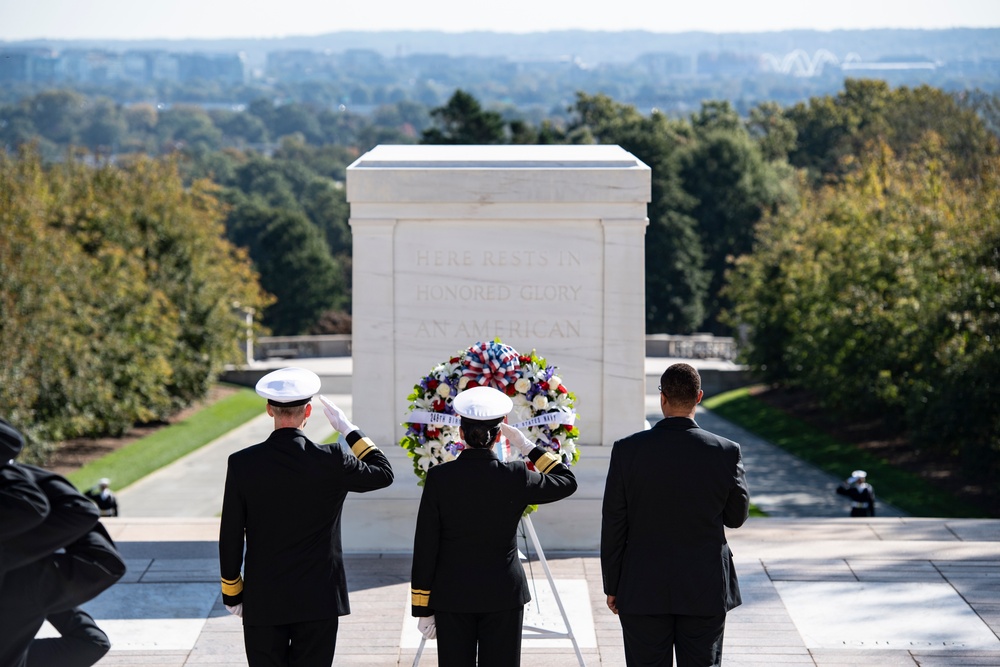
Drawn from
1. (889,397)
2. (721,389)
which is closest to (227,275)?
(721,389)

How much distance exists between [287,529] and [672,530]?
1.73 meters

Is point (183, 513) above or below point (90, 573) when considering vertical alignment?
below

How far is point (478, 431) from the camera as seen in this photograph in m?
5.66

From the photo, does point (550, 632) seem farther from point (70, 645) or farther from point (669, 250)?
point (669, 250)

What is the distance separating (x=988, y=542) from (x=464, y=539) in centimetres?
600

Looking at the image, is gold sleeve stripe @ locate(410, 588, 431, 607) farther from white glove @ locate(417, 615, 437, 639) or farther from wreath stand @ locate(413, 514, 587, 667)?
wreath stand @ locate(413, 514, 587, 667)

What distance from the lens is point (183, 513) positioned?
2080 cm

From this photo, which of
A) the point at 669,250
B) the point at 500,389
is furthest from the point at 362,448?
the point at 669,250

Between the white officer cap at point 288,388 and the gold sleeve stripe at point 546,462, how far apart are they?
1112 mm

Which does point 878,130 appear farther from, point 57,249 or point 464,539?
point 464,539

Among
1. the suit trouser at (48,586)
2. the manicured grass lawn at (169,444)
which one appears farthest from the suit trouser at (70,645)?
the manicured grass lawn at (169,444)

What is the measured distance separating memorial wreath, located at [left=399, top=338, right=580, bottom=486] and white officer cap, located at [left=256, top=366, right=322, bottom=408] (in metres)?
2.29

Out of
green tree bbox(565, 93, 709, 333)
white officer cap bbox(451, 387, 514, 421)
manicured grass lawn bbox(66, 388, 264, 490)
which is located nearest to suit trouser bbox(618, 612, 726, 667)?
white officer cap bbox(451, 387, 514, 421)

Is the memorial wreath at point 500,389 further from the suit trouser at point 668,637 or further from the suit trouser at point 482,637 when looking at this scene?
the suit trouser at point 668,637
